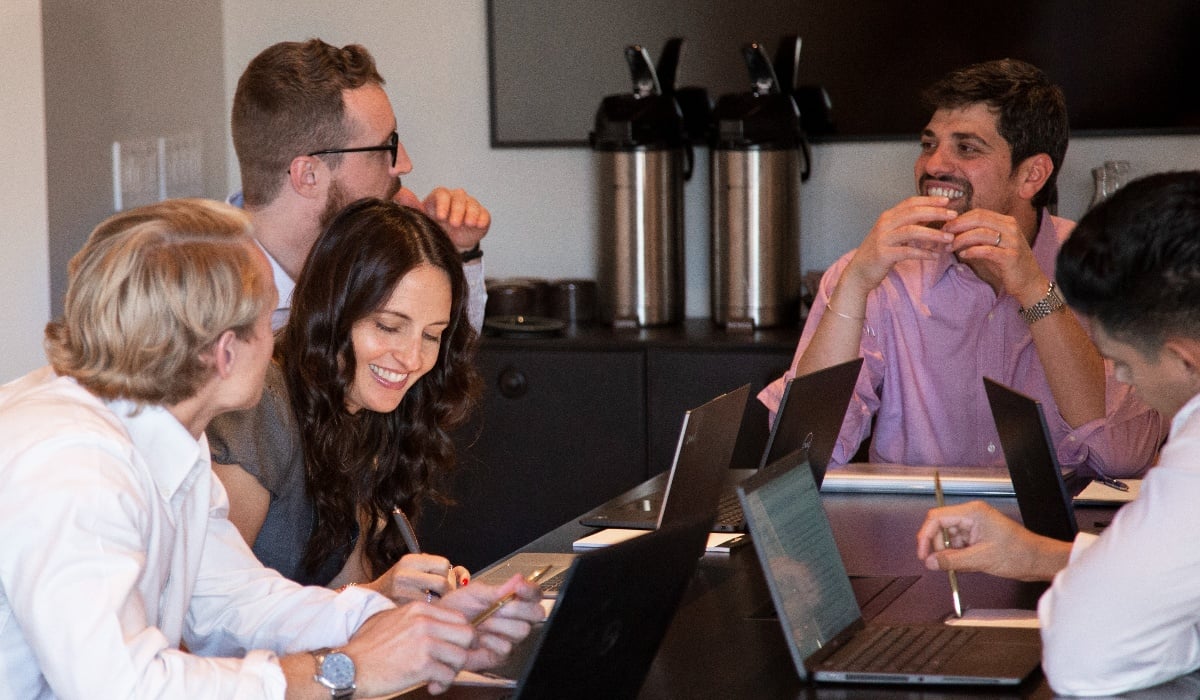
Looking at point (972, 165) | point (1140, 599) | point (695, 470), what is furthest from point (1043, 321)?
point (1140, 599)

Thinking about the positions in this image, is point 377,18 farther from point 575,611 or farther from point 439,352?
point 575,611

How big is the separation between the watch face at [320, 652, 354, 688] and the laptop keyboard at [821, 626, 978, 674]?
0.48 metres

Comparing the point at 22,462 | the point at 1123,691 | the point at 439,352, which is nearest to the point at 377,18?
the point at 439,352

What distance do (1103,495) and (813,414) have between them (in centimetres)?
51

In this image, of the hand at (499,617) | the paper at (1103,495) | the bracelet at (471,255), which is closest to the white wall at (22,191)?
the bracelet at (471,255)

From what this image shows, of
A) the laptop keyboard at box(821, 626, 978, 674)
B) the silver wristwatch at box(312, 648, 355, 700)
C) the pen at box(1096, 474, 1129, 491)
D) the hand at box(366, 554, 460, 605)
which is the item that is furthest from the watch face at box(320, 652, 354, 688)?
the pen at box(1096, 474, 1129, 491)

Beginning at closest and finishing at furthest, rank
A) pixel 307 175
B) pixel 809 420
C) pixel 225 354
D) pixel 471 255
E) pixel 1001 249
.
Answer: pixel 225 354, pixel 809 420, pixel 1001 249, pixel 307 175, pixel 471 255

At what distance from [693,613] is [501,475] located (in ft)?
5.88

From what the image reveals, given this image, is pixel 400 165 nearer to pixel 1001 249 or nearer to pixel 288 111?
pixel 288 111

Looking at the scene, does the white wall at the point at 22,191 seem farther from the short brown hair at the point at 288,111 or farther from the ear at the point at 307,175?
the ear at the point at 307,175

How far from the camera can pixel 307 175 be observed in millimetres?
2621

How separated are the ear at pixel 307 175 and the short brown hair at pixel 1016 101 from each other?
3.86ft

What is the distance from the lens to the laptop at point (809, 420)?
6.51 ft

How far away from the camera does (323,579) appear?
2.13 metres
